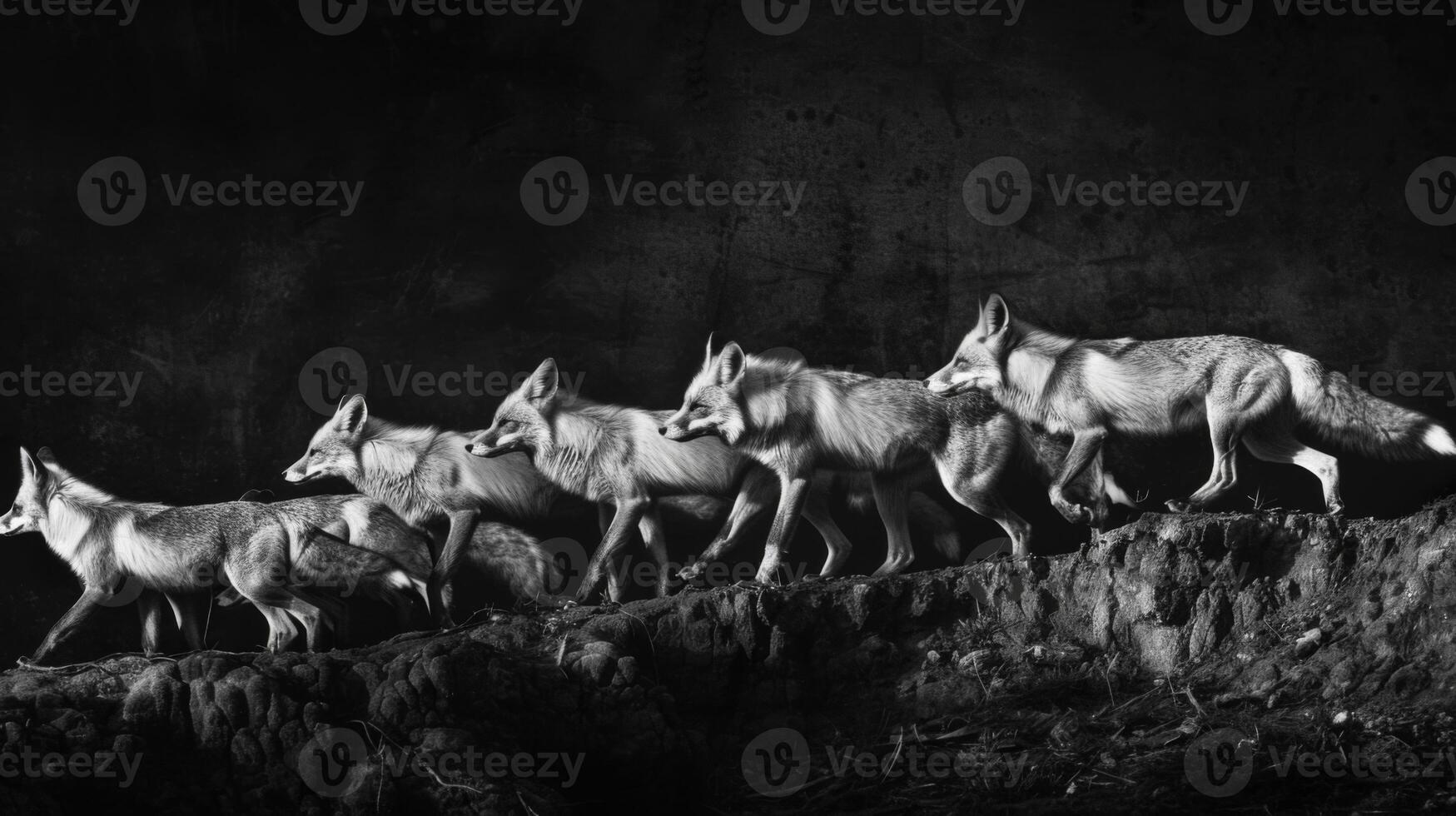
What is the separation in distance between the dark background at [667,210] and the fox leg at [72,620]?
2.64ft

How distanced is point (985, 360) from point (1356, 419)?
6.95ft

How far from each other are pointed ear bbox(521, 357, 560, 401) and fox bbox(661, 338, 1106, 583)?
2.33 feet

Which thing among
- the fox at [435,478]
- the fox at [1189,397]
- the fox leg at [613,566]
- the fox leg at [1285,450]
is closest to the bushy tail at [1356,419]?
the fox at [1189,397]

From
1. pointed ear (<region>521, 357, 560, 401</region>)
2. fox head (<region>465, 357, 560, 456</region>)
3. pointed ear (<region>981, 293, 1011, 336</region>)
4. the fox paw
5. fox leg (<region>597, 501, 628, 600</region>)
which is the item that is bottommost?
fox leg (<region>597, 501, 628, 600</region>)

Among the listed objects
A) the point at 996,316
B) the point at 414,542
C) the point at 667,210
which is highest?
the point at 667,210

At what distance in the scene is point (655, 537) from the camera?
938 centimetres

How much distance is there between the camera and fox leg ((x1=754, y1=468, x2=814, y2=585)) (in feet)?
29.6

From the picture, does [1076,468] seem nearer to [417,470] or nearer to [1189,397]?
[1189,397]


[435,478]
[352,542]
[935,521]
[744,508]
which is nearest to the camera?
[352,542]

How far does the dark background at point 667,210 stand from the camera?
9859mm

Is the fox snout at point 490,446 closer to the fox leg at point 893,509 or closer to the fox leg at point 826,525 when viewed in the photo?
the fox leg at point 826,525

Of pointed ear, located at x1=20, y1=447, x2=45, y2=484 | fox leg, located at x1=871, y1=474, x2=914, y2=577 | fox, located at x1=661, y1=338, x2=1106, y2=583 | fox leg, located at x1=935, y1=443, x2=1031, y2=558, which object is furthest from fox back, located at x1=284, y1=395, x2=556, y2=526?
fox leg, located at x1=935, y1=443, x2=1031, y2=558

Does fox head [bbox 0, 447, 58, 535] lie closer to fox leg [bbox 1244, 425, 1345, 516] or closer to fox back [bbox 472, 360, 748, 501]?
fox back [bbox 472, 360, 748, 501]

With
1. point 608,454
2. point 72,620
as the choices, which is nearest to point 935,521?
point 608,454
